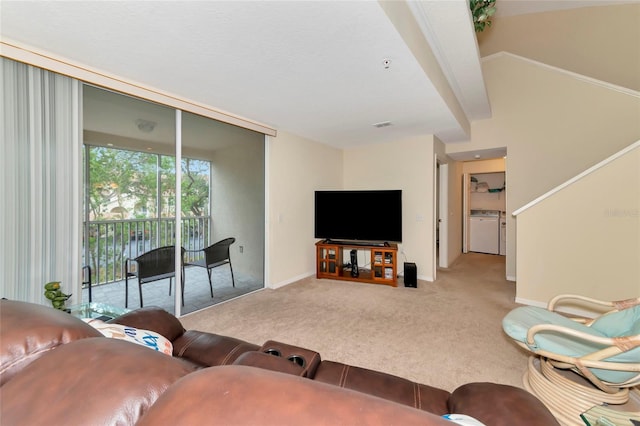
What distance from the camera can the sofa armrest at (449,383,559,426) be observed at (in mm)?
802

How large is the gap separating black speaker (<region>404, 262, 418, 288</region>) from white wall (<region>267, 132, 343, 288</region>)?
1652 millimetres

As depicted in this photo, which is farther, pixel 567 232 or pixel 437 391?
pixel 567 232

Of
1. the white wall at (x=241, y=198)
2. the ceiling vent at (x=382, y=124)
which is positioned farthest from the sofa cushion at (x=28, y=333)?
the ceiling vent at (x=382, y=124)

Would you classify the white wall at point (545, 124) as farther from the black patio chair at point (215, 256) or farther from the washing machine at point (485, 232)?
the black patio chair at point (215, 256)

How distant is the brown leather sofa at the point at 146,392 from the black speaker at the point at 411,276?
10.5 ft

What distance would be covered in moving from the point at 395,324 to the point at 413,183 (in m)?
2.55

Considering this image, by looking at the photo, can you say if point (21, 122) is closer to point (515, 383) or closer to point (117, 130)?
point (117, 130)

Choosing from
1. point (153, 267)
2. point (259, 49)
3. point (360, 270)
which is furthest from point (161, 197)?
point (360, 270)

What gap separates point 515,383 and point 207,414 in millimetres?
2330

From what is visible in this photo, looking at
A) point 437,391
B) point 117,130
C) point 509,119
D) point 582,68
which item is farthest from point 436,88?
point 582,68

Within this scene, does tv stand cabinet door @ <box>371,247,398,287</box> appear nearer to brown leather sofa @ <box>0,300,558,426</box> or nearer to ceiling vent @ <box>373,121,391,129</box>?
ceiling vent @ <box>373,121,391,129</box>

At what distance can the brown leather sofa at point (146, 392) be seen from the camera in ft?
1.27

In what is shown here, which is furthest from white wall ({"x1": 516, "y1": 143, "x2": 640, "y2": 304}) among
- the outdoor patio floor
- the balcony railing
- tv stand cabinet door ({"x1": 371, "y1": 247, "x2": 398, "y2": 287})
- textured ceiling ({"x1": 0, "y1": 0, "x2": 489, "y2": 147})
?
the balcony railing

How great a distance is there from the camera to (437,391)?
1.09 metres
